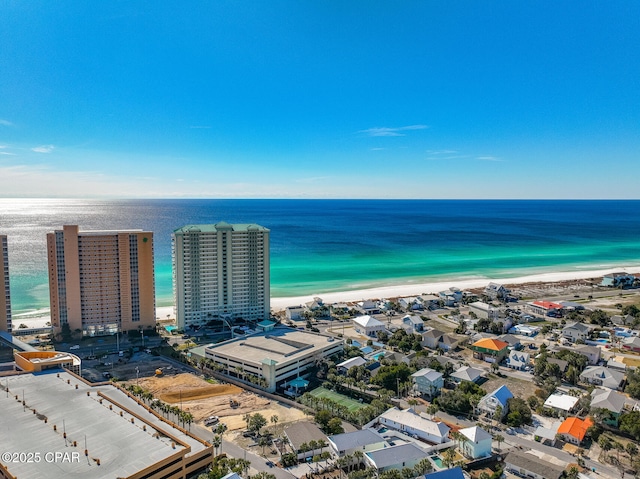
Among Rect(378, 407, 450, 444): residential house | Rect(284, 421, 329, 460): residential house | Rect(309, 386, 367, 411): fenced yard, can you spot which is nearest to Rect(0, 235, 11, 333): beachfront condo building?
Rect(309, 386, 367, 411): fenced yard

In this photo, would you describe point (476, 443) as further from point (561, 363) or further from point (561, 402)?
point (561, 363)

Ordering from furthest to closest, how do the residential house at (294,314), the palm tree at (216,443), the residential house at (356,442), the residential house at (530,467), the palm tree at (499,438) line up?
the residential house at (294,314)
the palm tree at (499,438)
the palm tree at (216,443)
the residential house at (356,442)
the residential house at (530,467)

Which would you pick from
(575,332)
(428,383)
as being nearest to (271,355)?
(428,383)

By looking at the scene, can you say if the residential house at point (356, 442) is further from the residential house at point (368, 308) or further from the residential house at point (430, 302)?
the residential house at point (430, 302)

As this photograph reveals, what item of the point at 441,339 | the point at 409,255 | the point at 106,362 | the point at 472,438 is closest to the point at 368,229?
the point at 409,255

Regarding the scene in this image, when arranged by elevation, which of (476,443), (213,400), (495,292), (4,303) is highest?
(4,303)

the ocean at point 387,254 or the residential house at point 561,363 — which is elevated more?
the ocean at point 387,254

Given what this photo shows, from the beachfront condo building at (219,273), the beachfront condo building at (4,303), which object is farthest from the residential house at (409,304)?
the beachfront condo building at (4,303)
